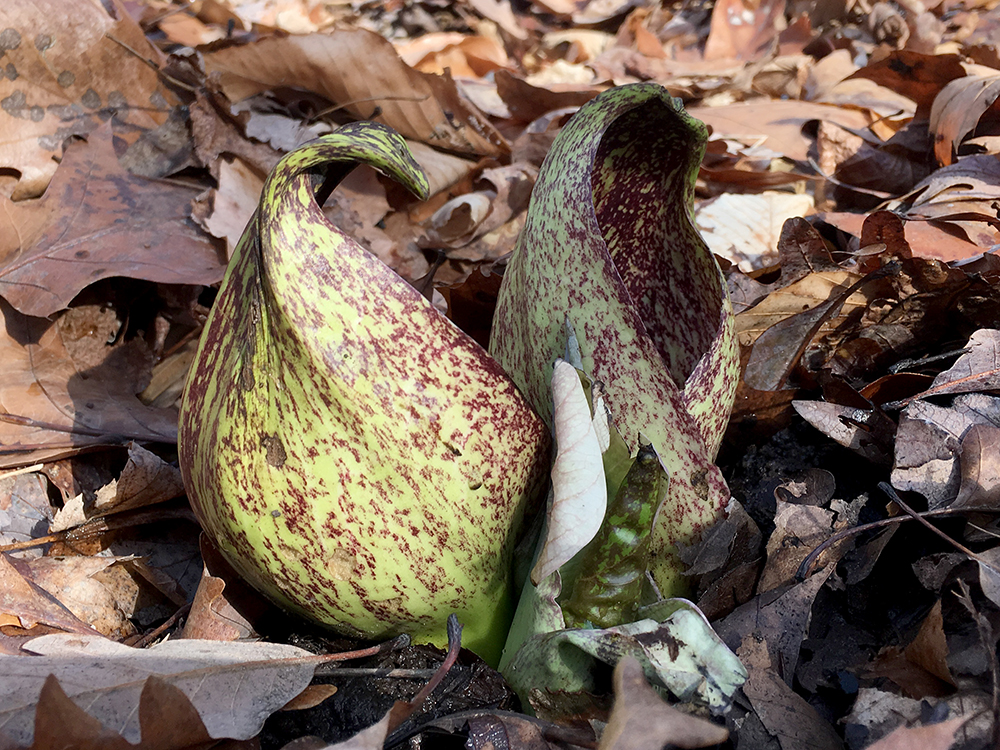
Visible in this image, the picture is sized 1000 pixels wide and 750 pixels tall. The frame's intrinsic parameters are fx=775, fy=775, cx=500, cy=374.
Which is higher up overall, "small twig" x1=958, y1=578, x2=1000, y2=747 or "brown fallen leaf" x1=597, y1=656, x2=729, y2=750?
"brown fallen leaf" x1=597, y1=656, x2=729, y2=750

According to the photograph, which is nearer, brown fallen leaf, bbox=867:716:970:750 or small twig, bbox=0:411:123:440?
brown fallen leaf, bbox=867:716:970:750

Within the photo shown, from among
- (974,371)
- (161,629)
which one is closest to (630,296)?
(974,371)

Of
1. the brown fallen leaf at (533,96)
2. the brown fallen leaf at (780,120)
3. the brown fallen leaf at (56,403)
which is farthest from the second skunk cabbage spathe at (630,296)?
the brown fallen leaf at (533,96)

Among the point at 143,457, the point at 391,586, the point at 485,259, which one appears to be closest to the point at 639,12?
the point at 485,259

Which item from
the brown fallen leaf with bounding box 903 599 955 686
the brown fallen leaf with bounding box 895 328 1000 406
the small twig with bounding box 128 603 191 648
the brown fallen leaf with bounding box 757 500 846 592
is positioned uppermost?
the brown fallen leaf with bounding box 895 328 1000 406

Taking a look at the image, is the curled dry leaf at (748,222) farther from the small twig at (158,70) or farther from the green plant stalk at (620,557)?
the small twig at (158,70)

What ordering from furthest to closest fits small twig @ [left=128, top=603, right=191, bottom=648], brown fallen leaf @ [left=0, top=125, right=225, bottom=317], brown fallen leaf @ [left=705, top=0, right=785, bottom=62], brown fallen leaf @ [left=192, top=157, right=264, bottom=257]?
1. brown fallen leaf @ [left=705, top=0, right=785, bottom=62]
2. brown fallen leaf @ [left=192, top=157, right=264, bottom=257]
3. brown fallen leaf @ [left=0, top=125, right=225, bottom=317]
4. small twig @ [left=128, top=603, right=191, bottom=648]

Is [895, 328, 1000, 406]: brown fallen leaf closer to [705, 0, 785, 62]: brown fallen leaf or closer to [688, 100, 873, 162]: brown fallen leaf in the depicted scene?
[688, 100, 873, 162]: brown fallen leaf

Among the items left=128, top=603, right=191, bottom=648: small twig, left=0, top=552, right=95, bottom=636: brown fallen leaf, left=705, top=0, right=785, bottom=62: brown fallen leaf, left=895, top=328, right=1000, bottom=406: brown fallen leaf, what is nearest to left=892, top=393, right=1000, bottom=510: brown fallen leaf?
left=895, top=328, right=1000, bottom=406: brown fallen leaf
